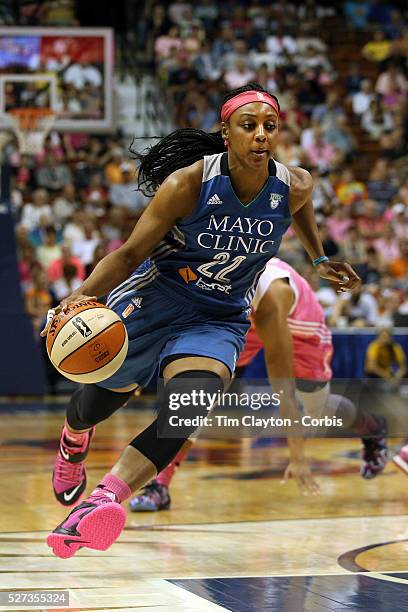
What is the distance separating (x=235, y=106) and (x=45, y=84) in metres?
11.3

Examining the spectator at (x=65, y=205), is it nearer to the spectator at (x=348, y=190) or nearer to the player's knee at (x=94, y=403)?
the spectator at (x=348, y=190)

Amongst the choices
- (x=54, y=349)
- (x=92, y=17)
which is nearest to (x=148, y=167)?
(x=54, y=349)

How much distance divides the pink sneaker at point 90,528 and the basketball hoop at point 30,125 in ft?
38.0

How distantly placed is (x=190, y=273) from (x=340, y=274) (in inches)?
29.7

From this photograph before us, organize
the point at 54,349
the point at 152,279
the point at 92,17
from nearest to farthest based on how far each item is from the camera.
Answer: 1. the point at 54,349
2. the point at 152,279
3. the point at 92,17

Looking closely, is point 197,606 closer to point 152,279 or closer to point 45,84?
point 152,279

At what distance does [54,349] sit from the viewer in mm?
4562

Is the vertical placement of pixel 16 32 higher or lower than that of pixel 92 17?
lower

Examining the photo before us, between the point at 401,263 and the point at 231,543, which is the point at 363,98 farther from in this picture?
the point at 231,543

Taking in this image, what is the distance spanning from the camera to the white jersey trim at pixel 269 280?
21.8 feet

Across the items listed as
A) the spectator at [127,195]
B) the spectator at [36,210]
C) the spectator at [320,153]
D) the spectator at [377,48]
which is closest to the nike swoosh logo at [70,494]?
the spectator at [36,210]

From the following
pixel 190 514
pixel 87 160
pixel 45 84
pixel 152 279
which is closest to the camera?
pixel 152 279

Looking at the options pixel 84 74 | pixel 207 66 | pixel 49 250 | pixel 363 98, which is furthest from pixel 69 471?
pixel 363 98

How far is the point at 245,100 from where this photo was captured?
481 cm
